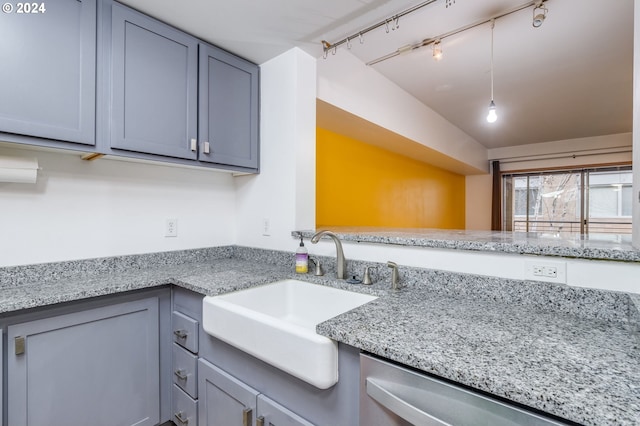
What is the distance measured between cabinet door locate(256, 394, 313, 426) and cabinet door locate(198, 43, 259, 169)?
126 cm

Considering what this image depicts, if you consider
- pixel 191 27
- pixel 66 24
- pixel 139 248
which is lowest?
pixel 139 248

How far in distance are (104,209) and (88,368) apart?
76cm

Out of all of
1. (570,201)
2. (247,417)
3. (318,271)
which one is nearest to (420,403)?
(247,417)

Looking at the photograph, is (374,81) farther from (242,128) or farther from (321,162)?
(242,128)

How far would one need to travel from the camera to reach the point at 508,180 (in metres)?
5.84

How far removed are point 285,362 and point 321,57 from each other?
1.83 m

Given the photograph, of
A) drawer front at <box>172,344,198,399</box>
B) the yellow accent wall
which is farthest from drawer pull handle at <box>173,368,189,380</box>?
the yellow accent wall

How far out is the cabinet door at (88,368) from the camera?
3.80 ft

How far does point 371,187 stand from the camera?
332cm

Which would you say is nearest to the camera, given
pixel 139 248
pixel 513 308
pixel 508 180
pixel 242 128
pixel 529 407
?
pixel 529 407

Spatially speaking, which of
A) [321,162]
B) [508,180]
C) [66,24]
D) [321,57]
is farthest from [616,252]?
[508,180]

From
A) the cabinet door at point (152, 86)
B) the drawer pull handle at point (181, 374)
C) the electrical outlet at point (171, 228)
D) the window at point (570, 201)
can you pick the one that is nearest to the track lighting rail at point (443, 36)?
the cabinet door at point (152, 86)

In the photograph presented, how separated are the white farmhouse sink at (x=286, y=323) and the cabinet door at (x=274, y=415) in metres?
0.16

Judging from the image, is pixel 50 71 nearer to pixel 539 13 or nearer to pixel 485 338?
pixel 485 338
